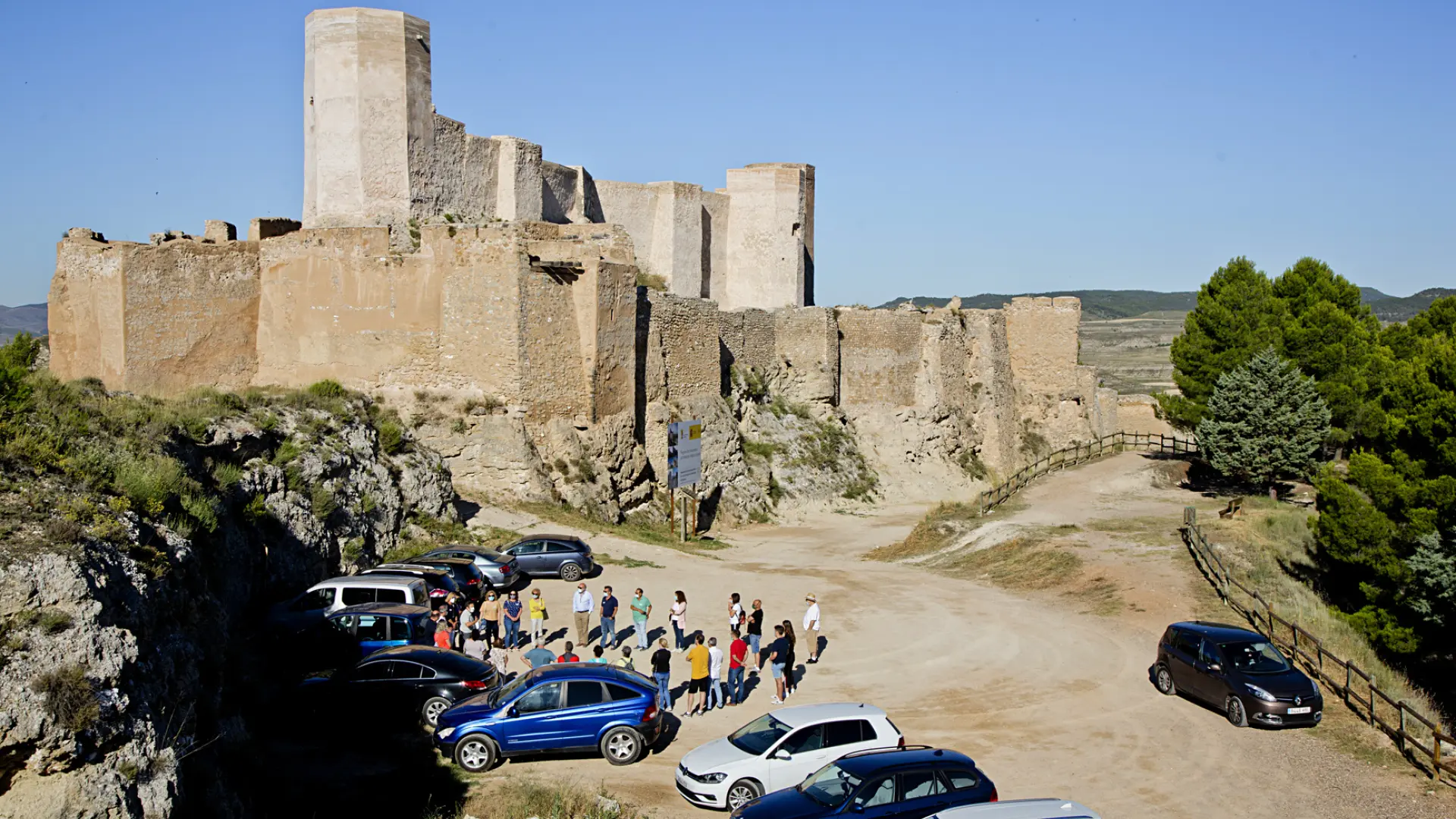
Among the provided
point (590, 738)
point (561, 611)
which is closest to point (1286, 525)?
point (561, 611)

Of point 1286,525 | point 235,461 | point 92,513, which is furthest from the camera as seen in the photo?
point 1286,525

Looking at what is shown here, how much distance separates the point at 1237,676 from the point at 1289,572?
42.7 ft

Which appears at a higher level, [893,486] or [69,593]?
[69,593]

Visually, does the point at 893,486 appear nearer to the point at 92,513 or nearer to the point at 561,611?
the point at 561,611

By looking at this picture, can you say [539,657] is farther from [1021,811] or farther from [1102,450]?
[1102,450]

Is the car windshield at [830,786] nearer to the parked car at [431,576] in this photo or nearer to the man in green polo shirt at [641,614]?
the man in green polo shirt at [641,614]

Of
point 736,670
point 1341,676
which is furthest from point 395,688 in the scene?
point 1341,676

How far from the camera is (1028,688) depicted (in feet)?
62.3

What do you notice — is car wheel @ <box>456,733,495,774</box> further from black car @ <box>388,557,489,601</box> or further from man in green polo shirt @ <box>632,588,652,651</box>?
black car @ <box>388,557,489,601</box>

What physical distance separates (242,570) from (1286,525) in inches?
1026

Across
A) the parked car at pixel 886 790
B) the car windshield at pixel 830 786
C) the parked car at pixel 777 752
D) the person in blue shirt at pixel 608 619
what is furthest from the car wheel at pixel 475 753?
the person in blue shirt at pixel 608 619

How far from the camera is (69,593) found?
1019cm

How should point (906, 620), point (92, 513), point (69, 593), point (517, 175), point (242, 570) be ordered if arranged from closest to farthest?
point (69, 593)
point (92, 513)
point (242, 570)
point (906, 620)
point (517, 175)

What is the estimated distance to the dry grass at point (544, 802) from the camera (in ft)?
41.7
